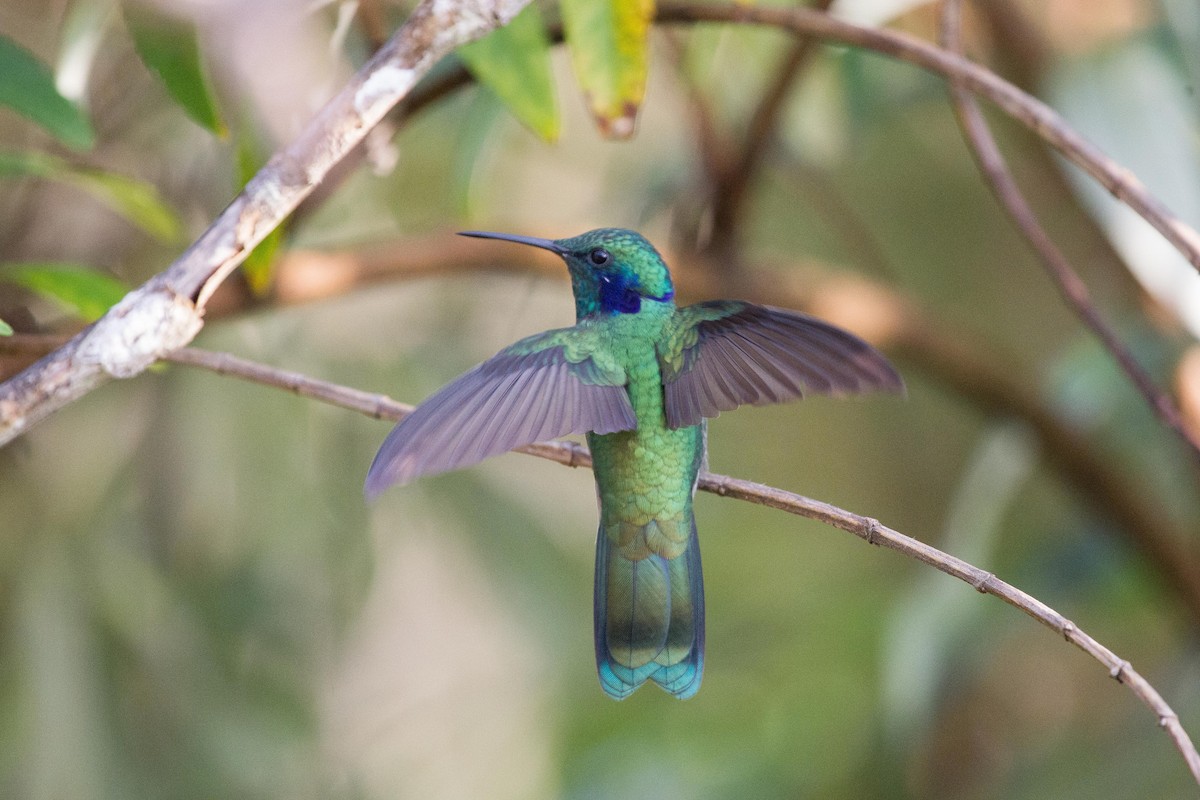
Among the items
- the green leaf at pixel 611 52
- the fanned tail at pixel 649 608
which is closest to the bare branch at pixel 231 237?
the green leaf at pixel 611 52

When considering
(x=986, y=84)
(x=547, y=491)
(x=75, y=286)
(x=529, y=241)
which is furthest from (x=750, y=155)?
(x=547, y=491)

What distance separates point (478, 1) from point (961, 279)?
2.78 m

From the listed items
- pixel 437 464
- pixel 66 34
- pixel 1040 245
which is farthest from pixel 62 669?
pixel 1040 245

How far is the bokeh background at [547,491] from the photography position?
213 cm

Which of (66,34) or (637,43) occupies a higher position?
(66,34)

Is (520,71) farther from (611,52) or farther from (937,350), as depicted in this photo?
(937,350)

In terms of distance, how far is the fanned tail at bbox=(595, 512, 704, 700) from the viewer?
1.42m

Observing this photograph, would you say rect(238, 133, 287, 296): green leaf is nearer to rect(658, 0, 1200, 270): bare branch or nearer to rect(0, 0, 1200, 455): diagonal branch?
rect(0, 0, 1200, 455): diagonal branch

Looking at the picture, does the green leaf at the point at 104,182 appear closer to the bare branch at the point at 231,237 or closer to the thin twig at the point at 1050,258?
the bare branch at the point at 231,237

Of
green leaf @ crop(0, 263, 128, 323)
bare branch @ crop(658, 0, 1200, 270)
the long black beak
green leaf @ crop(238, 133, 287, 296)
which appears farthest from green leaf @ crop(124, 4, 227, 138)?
bare branch @ crop(658, 0, 1200, 270)

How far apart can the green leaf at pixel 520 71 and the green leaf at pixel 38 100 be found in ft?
1.42

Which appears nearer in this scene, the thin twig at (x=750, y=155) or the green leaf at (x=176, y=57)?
the green leaf at (x=176, y=57)

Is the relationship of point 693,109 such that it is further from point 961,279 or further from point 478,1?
point 961,279

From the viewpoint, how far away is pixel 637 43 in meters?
1.39
